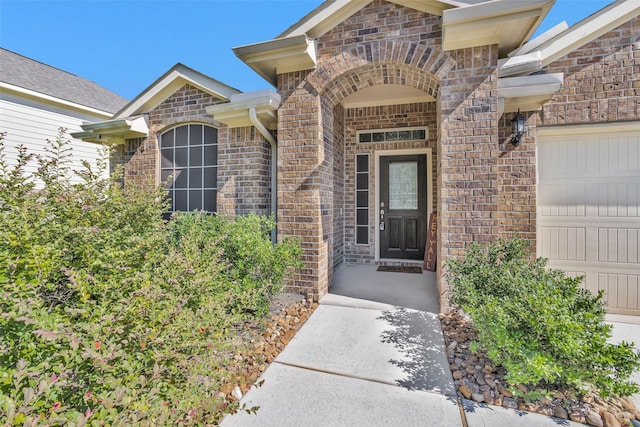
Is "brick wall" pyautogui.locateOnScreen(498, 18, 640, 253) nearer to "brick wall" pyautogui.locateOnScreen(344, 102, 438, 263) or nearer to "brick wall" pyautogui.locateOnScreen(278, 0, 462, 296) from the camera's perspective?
"brick wall" pyautogui.locateOnScreen(278, 0, 462, 296)

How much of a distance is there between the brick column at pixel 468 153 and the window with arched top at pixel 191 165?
154 inches

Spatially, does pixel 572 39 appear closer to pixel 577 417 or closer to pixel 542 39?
pixel 542 39

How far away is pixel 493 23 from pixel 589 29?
1747mm

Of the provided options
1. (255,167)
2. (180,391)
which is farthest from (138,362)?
(255,167)

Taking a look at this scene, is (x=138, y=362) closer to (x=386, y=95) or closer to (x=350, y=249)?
(x=350, y=249)

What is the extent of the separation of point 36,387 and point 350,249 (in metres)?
5.20

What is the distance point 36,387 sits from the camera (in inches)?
45.4

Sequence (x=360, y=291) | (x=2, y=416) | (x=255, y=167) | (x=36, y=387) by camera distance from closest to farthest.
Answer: (x=2, y=416) → (x=36, y=387) → (x=360, y=291) → (x=255, y=167)

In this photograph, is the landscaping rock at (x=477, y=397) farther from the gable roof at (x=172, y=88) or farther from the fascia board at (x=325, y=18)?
the gable roof at (x=172, y=88)

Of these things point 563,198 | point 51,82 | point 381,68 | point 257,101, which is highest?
point 51,82

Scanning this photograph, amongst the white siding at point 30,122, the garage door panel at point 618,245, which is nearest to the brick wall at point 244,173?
the white siding at point 30,122

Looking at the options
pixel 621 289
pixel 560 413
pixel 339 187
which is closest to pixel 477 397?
pixel 560 413

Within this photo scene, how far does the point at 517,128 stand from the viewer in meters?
3.82

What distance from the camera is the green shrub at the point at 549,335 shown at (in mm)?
1992
